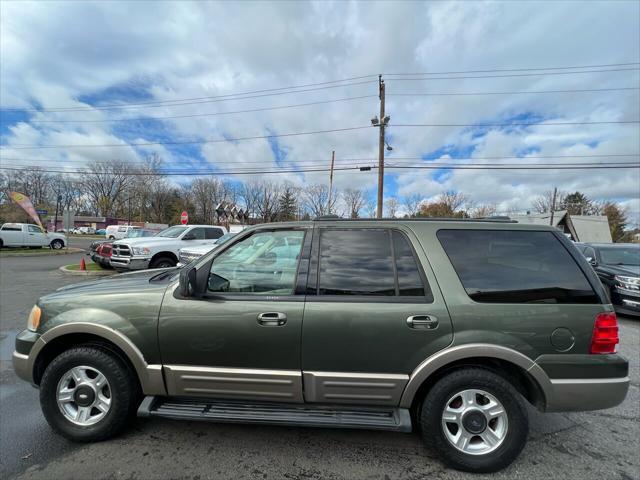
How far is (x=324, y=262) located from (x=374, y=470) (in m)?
1.55

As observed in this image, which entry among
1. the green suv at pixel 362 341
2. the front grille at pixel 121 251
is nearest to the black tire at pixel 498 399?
the green suv at pixel 362 341

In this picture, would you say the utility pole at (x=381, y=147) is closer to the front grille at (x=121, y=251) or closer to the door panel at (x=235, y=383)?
the front grille at (x=121, y=251)

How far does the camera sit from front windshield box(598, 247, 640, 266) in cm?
800

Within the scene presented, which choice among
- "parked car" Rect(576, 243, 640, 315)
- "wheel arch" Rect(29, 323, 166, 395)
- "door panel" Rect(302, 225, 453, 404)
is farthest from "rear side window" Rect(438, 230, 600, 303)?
"parked car" Rect(576, 243, 640, 315)

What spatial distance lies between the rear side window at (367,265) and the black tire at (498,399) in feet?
2.22

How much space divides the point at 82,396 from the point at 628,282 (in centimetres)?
957

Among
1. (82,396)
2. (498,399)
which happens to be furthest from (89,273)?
(498,399)

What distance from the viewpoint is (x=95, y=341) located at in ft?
8.54

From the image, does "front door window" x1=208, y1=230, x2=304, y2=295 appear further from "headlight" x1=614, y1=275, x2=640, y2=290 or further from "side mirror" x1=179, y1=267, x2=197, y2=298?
"headlight" x1=614, y1=275, x2=640, y2=290

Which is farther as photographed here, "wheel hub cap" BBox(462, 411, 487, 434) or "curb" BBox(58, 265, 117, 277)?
"curb" BBox(58, 265, 117, 277)

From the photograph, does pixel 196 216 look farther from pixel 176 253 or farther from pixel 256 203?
pixel 176 253

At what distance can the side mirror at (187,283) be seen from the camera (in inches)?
95.0

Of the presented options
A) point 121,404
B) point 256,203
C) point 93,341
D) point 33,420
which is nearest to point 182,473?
point 121,404

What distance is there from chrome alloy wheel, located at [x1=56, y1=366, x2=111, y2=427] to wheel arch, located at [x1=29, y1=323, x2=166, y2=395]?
226mm
